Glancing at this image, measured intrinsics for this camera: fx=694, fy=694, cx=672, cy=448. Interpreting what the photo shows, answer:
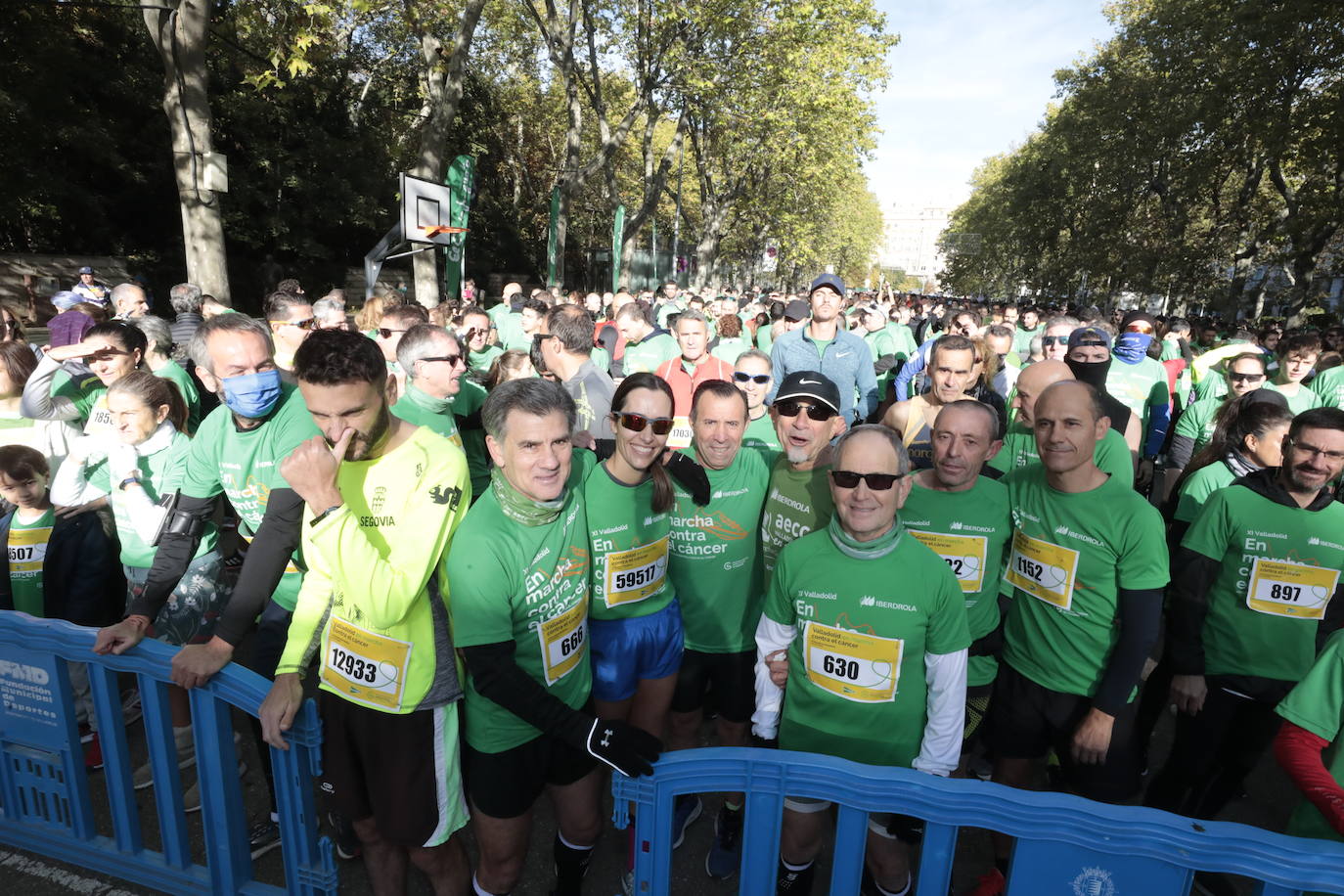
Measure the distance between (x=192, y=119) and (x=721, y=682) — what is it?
11.3m

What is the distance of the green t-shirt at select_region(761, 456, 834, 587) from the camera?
2.73 m

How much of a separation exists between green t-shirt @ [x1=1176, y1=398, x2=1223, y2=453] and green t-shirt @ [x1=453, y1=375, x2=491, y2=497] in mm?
5551

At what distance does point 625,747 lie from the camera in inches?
70.2

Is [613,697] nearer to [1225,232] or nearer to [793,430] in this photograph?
[793,430]

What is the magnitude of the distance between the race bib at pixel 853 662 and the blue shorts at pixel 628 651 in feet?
2.02

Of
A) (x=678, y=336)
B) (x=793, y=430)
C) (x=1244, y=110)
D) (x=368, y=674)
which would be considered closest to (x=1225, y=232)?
(x=1244, y=110)

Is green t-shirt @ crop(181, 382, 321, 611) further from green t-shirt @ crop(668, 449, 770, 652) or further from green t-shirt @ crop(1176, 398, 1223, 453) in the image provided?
green t-shirt @ crop(1176, 398, 1223, 453)

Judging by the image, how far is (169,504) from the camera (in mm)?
3027

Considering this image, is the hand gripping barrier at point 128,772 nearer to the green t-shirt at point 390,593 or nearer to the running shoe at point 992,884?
the green t-shirt at point 390,593

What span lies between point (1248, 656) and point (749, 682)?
193cm

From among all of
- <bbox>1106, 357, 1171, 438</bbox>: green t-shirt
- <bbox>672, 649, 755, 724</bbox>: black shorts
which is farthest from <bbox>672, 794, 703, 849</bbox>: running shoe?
<bbox>1106, 357, 1171, 438</bbox>: green t-shirt

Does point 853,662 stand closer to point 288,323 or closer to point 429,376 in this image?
point 429,376

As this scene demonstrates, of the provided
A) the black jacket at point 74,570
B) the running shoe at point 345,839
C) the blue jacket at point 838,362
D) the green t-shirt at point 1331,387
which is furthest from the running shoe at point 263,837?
the green t-shirt at point 1331,387

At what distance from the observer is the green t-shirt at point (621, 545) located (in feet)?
8.03
